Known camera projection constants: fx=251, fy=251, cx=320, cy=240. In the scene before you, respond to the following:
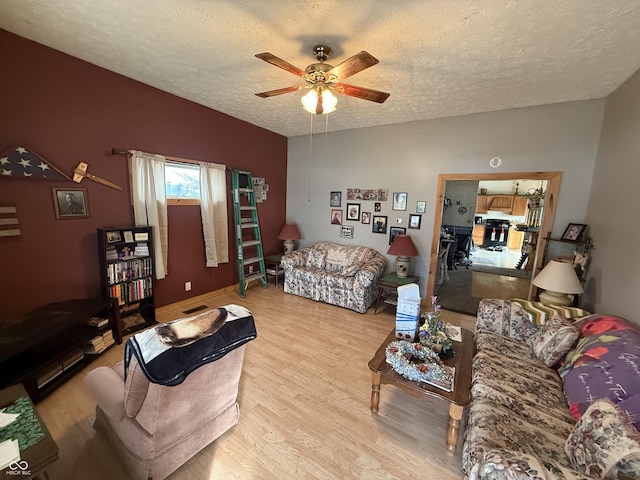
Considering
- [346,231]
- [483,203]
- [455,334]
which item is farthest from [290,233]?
[483,203]

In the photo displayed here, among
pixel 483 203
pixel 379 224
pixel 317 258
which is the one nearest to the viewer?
pixel 379 224

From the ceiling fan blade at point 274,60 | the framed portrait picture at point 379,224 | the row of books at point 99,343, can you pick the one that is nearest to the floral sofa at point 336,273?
the framed portrait picture at point 379,224

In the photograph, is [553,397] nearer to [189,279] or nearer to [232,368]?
[232,368]

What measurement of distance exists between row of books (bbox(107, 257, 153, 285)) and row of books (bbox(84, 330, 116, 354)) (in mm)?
520

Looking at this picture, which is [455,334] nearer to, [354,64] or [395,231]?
[395,231]

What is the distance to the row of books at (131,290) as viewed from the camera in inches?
105

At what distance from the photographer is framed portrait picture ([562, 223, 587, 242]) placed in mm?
2832

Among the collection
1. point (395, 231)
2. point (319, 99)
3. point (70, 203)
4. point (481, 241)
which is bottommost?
point (481, 241)

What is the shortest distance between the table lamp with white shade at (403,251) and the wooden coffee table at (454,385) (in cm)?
180

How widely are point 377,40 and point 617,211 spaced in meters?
2.55

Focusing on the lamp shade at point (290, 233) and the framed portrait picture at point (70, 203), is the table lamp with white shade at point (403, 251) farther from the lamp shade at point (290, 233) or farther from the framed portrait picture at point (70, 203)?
the framed portrait picture at point (70, 203)

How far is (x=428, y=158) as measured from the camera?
3758 millimetres

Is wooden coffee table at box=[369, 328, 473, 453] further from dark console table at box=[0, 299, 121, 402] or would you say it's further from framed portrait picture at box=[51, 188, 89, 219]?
framed portrait picture at box=[51, 188, 89, 219]

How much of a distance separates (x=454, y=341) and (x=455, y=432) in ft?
2.32
